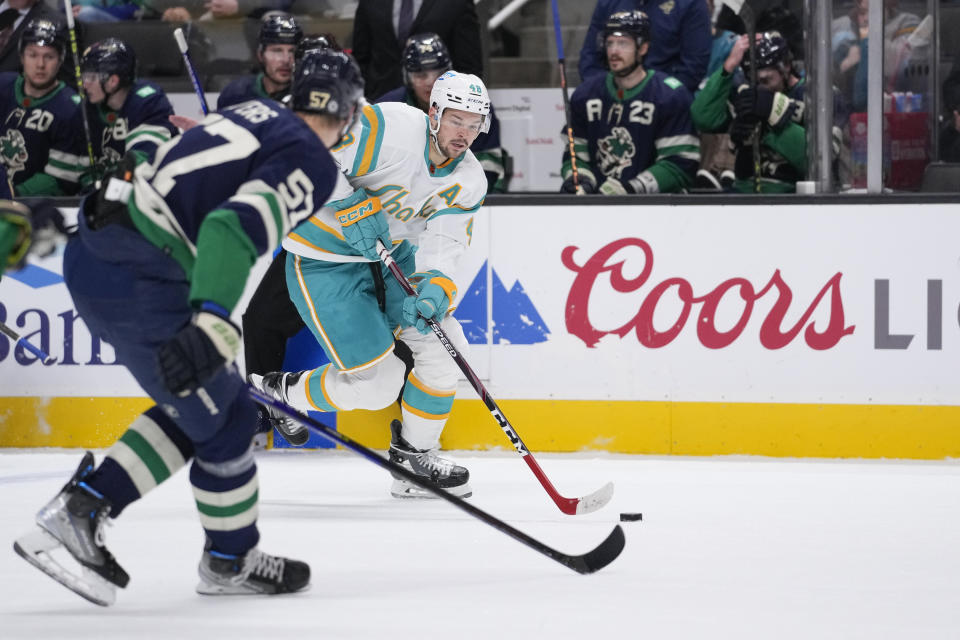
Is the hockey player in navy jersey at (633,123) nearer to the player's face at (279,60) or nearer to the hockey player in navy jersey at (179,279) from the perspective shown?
the player's face at (279,60)

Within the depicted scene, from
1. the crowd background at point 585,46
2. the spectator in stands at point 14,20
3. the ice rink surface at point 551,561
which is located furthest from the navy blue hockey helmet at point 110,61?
the ice rink surface at point 551,561

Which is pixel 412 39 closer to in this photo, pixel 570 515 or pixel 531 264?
pixel 531 264

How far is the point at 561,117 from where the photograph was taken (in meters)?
5.59

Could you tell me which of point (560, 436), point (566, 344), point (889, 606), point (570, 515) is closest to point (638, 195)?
point (566, 344)

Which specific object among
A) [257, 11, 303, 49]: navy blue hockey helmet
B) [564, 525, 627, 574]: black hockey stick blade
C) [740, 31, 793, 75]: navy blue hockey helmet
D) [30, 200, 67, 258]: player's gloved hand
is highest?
[257, 11, 303, 49]: navy blue hockey helmet

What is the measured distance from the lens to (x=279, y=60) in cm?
485

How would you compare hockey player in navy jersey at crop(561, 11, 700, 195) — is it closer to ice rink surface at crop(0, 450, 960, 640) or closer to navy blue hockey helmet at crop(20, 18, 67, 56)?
ice rink surface at crop(0, 450, 960, 640)

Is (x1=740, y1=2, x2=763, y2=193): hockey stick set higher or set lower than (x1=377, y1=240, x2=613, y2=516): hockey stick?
higher

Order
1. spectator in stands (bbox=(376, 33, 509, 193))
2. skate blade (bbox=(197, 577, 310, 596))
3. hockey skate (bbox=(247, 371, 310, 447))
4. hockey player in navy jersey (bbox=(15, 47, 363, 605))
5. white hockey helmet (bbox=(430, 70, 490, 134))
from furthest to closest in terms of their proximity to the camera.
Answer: spectator in stands (bbox=(376, 33, 509, 193)) < hockey skate (bbox=(247, 371, 310, 447)) < white hockey helmet (bbox=(430, 70, 490, 134)) < skate blade (bbox=(197, 577, 310, 596)) < hockey player in navy jersey (bbox=(15, 47, 363, 605))

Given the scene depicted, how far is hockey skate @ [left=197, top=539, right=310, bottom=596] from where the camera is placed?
2.59 metres

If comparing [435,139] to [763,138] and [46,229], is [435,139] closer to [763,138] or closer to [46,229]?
[46,229]

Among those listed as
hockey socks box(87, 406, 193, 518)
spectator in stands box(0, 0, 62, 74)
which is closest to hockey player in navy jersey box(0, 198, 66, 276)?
hockey socks box(87, 406, 193, 518)

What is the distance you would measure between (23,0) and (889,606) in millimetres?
4552

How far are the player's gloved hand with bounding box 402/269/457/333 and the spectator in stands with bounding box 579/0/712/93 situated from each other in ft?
5.25
